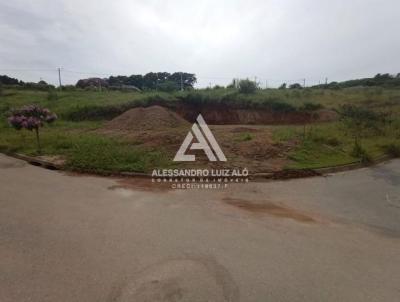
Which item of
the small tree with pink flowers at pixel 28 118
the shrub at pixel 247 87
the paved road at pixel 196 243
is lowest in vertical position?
the paved road at pixel 196 243

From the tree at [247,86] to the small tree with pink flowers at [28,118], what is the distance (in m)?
15.2

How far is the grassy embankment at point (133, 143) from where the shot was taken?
8590 mm

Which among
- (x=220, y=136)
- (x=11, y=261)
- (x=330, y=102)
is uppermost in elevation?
(x=330, y=102)

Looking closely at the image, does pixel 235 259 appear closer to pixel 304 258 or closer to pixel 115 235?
pixel 304 258

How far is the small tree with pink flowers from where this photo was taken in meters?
9.36

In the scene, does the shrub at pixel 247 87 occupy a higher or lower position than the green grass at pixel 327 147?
higher

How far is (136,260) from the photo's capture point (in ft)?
11.6

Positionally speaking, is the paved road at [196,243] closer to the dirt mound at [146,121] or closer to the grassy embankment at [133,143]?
the grassy embankment at [133,143]

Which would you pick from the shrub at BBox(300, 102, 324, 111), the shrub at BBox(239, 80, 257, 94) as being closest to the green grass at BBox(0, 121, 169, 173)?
the shrub at BBox(239, 80, 257, 94)

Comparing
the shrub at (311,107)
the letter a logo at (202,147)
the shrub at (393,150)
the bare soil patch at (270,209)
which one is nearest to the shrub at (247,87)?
the shrub at (311,107)

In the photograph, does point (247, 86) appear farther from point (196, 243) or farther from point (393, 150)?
point (196, 243)

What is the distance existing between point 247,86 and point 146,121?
33.7 feet

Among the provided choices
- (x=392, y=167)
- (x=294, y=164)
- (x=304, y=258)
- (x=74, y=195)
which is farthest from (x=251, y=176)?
(x=392, y=167)

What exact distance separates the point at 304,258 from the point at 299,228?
997 millimetres
